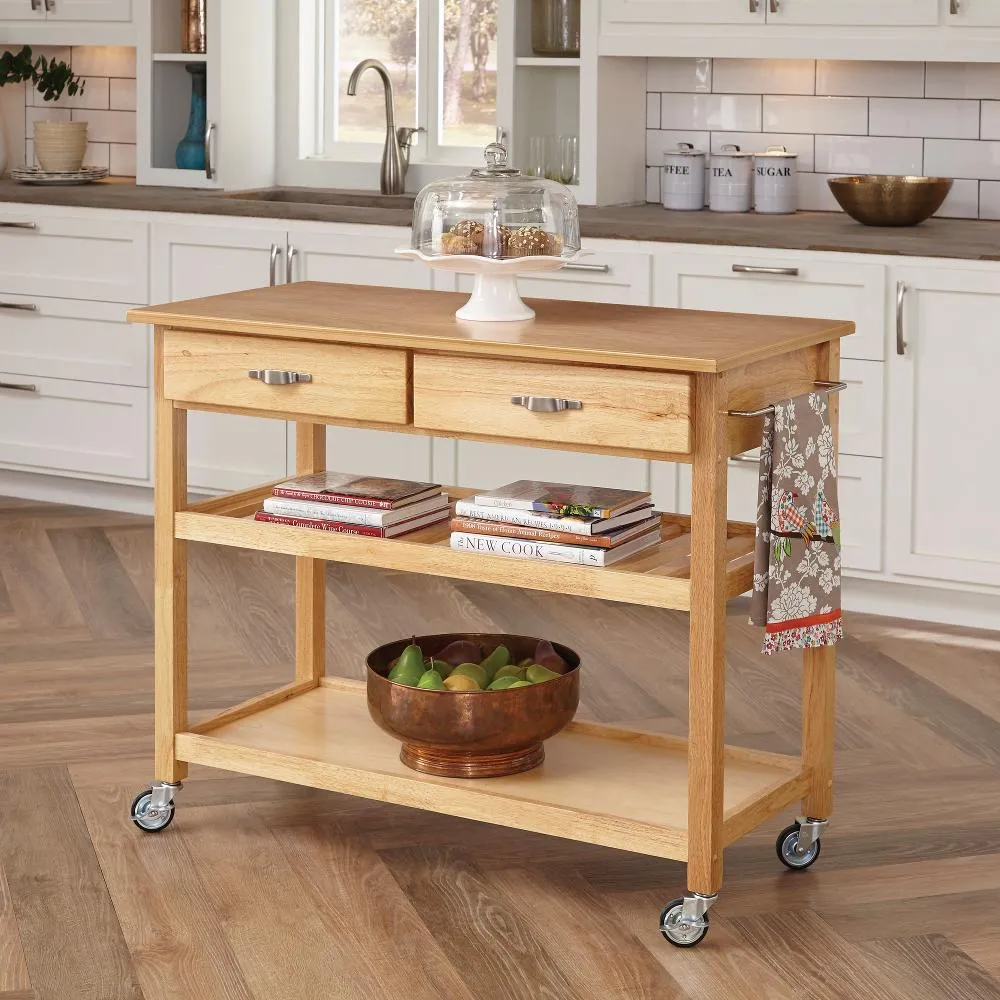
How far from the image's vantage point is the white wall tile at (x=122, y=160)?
621cm

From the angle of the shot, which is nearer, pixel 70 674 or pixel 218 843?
pixel 218 843

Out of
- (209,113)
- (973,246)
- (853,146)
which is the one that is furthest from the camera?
(209,113)

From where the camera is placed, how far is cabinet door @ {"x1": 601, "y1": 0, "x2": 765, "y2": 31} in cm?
474

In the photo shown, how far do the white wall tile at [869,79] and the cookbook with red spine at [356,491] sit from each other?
2.54m

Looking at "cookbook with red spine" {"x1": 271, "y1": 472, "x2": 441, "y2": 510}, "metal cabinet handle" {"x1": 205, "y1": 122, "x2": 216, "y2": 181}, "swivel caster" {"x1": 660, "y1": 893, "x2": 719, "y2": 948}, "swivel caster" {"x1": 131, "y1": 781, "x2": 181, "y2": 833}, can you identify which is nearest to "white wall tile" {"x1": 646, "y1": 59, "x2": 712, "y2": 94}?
"metal cabinet handle" {"x1": 205, "y1": 122, "x2": 216, "y2": 181}

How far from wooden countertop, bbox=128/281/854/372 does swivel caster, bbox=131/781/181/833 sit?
81cm

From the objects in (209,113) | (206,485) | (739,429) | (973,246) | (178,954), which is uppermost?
(209,113)

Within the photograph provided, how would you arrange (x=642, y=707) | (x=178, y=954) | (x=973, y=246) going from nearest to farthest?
1. (x=178, y=954)
2. (x=642, y=707)
3. (x=973, y=246)

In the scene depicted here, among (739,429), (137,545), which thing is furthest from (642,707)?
(137,545)

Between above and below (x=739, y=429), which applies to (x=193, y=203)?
above

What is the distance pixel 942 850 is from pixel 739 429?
0.89m

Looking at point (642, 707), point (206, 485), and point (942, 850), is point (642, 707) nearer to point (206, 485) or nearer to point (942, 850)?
point (942, 850)

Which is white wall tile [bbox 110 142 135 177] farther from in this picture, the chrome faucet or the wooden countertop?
the wooden countertop

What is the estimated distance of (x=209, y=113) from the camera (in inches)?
222
